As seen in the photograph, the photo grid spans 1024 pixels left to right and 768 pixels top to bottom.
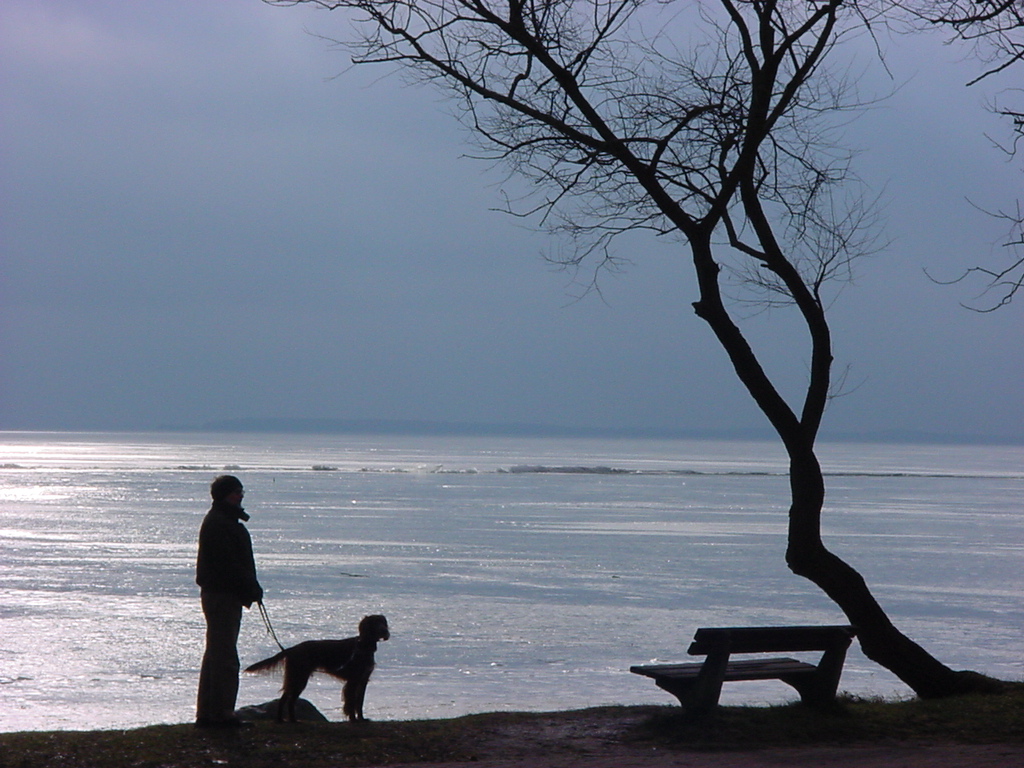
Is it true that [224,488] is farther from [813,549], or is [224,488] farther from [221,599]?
[813,549]

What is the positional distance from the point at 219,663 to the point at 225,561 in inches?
25.3

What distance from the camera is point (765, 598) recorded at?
16.9m

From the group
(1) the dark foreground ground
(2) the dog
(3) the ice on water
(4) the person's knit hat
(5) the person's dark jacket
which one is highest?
(4) the person's knit hat

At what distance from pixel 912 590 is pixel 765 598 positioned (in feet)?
9.16

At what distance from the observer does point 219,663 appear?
7.28 meters

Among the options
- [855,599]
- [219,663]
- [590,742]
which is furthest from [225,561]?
[855,599]

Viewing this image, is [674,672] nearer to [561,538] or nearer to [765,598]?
[765,598]

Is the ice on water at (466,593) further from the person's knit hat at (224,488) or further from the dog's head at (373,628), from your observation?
the person's knit hat at (224,488)

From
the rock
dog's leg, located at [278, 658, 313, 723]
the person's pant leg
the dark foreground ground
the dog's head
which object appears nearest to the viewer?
the dark foreground ground

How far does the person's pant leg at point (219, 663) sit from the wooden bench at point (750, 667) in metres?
2.62

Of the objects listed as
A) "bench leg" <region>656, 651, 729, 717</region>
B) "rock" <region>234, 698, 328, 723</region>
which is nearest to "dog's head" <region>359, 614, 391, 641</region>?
"rock" <region>234, 698, 328, 723</region>

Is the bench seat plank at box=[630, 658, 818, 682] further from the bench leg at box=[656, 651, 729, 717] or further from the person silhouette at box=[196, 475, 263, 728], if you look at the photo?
the person silhouette at box=[196, 475, 263, 728]

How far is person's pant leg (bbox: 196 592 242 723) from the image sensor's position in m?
7.27

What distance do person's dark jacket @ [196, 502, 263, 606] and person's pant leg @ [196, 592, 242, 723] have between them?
7 centimetres
